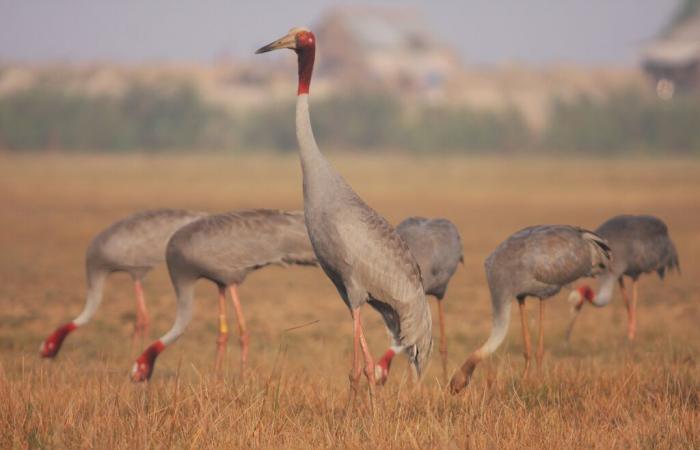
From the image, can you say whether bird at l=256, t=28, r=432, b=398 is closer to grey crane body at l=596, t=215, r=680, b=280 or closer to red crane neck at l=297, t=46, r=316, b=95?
red crane neck at l=297, t=46, r=316, b=95

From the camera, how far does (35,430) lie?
5105 millimetres

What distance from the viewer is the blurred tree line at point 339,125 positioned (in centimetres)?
4400

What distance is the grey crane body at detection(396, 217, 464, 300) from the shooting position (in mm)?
7551

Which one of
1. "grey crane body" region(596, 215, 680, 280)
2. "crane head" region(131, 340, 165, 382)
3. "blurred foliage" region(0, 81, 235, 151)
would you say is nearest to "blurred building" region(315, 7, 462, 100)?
"blurred foliage" region(0, 81, 235, 151)

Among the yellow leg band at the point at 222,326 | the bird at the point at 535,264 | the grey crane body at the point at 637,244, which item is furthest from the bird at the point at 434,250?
the grey crane body at the point at 637,244

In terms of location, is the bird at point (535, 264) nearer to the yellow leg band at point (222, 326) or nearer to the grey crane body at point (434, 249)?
the grey crane body at point (434, 249)

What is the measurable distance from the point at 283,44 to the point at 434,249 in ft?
7.65

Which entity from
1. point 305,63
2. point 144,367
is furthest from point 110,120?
point 305,63

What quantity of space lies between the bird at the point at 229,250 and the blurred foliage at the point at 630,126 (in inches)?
1486

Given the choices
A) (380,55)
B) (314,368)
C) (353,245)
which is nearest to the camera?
(353,245)

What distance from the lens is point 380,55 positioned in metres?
78.2

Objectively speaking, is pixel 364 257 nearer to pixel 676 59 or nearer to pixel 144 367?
pixel 144 367

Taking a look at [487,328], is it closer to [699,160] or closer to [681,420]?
[681,420]

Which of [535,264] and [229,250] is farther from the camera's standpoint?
[229,250]
